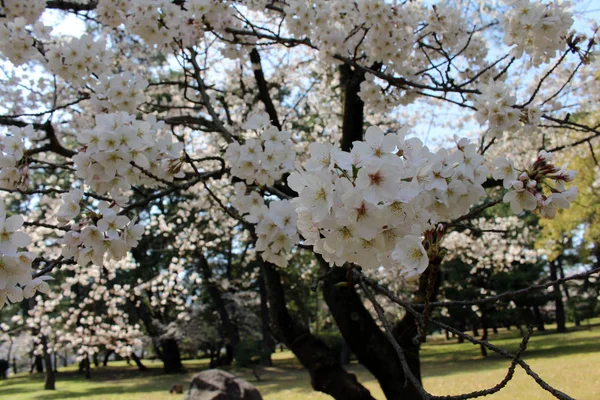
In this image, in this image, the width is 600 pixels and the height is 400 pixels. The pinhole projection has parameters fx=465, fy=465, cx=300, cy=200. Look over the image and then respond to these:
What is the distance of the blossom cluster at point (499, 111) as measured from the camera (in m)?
2.17

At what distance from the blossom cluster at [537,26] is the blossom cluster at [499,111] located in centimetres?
44

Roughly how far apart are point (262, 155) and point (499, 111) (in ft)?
3.70

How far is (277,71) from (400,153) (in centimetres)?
691

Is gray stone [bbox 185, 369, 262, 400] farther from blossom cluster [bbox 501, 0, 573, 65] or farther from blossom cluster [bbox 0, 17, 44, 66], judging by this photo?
blossom cluster [bbox 501, 0, 573, 65]

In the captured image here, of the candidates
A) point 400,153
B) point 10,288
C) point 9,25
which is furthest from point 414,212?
point 9,25

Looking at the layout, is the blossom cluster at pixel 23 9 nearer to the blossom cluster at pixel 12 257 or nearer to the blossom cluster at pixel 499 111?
the blossom cluster at pixel 12 257

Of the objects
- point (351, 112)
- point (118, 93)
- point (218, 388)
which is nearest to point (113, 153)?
point (118, 93)

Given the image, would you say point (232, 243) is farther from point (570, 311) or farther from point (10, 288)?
point (570, 311)

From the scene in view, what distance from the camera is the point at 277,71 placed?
7.79 m

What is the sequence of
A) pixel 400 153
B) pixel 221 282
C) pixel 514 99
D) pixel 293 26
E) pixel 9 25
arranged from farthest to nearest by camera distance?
pixel 221 282
pixel 293 26
pixel 9 25
pixel 514 99
pixel 400 153

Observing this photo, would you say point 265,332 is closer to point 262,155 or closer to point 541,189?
point 262,155

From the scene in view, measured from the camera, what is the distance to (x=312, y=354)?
434 centimetres

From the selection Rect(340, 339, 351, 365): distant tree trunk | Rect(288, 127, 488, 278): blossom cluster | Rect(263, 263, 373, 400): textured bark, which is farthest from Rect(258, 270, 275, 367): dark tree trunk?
Rect(288, 127, 488, 278): blossom cluster

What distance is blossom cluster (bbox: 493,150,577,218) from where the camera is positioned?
1.35 meters
